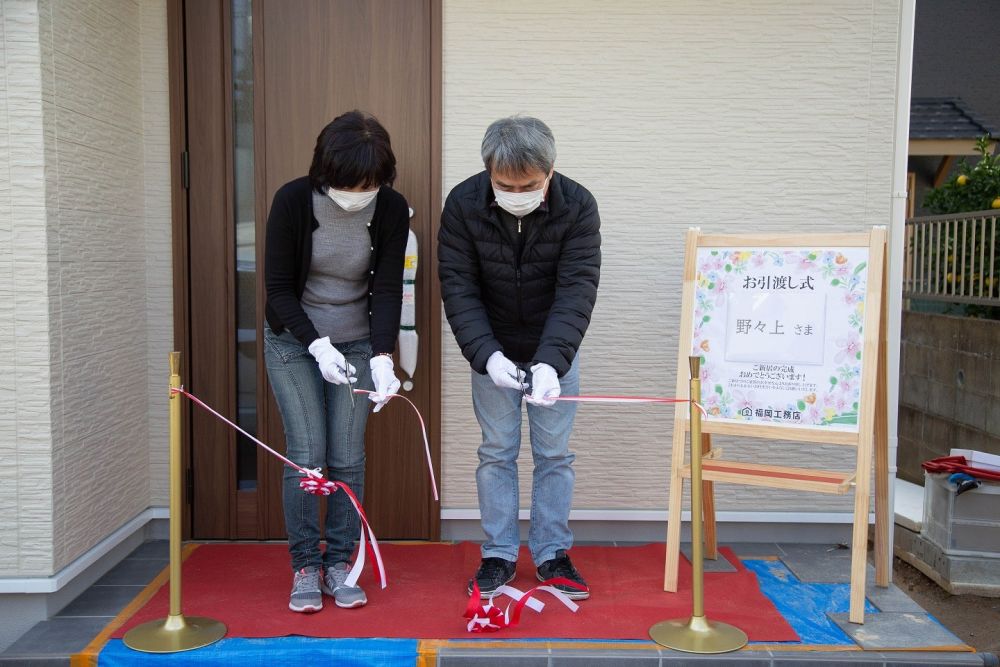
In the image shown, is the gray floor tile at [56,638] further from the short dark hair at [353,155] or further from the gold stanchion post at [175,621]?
the short dark hair at [353,155]

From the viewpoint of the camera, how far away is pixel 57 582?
2.97 metres

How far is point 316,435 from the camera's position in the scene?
296 cm

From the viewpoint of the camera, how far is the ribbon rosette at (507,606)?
2801mm

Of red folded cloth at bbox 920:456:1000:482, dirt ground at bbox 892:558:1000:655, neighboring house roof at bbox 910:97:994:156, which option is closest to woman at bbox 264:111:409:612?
dirt ground at bbox 892:558:1000:655

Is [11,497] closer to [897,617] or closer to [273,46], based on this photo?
[273,46]

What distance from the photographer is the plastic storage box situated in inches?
147

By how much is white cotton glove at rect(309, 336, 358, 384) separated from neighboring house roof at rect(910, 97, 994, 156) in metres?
6.83

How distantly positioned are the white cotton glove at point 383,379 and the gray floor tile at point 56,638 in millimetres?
1156

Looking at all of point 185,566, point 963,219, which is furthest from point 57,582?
point 963,219

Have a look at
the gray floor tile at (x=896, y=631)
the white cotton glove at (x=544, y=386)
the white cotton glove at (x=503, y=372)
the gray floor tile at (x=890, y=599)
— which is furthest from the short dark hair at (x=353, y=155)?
the gray floor tile at (x=890, y=599)

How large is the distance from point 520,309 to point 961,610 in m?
2.25

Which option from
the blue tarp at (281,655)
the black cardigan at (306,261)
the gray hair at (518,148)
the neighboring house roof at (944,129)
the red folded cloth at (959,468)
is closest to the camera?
the blue tarp at (281,655)

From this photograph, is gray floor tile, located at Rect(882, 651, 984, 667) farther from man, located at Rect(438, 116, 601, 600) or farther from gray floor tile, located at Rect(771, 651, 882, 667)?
man, located at Rect(438, 116, 601, 600)

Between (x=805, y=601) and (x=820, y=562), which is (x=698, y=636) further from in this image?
(x=820, y=562)
